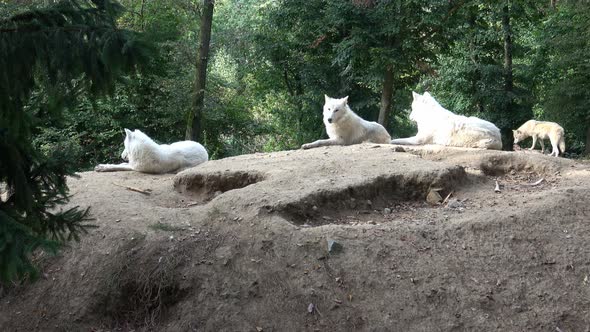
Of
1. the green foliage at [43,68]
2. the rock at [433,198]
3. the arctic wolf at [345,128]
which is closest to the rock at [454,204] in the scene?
the rock at [433,198]

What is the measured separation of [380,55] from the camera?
50.1ft

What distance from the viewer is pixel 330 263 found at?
17.7 feet

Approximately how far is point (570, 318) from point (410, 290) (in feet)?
4.67

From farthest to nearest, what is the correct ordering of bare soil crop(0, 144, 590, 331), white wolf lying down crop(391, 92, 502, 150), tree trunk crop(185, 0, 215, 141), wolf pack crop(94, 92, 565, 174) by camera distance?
1. tree trunk crop(185, 0, 215, 141)
2. white wolf lying down crop(391, 92, 502, 150)
3. wolf pack crop(94, 92, 565, 174)
4. bare soil crop(0, 144, 590, 331)

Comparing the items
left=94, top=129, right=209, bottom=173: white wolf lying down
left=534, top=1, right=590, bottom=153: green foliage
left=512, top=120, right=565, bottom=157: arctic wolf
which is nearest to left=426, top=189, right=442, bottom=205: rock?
left=94, top=129, right=209, bottom=173: white wolf lying down

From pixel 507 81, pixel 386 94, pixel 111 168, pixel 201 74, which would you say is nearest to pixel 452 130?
pixel 386 94

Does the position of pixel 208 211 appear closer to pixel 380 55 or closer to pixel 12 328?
pixel 12 328

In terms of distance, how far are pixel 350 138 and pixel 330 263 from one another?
19.8ft

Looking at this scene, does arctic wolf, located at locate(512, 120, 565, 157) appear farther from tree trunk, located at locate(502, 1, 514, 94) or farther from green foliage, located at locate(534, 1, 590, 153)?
tree trunk, located at locate(502, 1, 514, 94)

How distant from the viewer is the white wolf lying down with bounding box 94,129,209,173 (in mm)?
9664

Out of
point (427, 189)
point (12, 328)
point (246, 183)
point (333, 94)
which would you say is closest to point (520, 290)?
point (427, 189)

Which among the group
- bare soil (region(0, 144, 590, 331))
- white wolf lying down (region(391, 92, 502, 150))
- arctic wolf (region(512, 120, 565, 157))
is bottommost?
bare soil (region(0, 144, 590, 331))

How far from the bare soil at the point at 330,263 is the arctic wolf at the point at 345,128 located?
389 cm

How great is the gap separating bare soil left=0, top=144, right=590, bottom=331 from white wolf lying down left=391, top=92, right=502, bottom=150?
2.85 m
